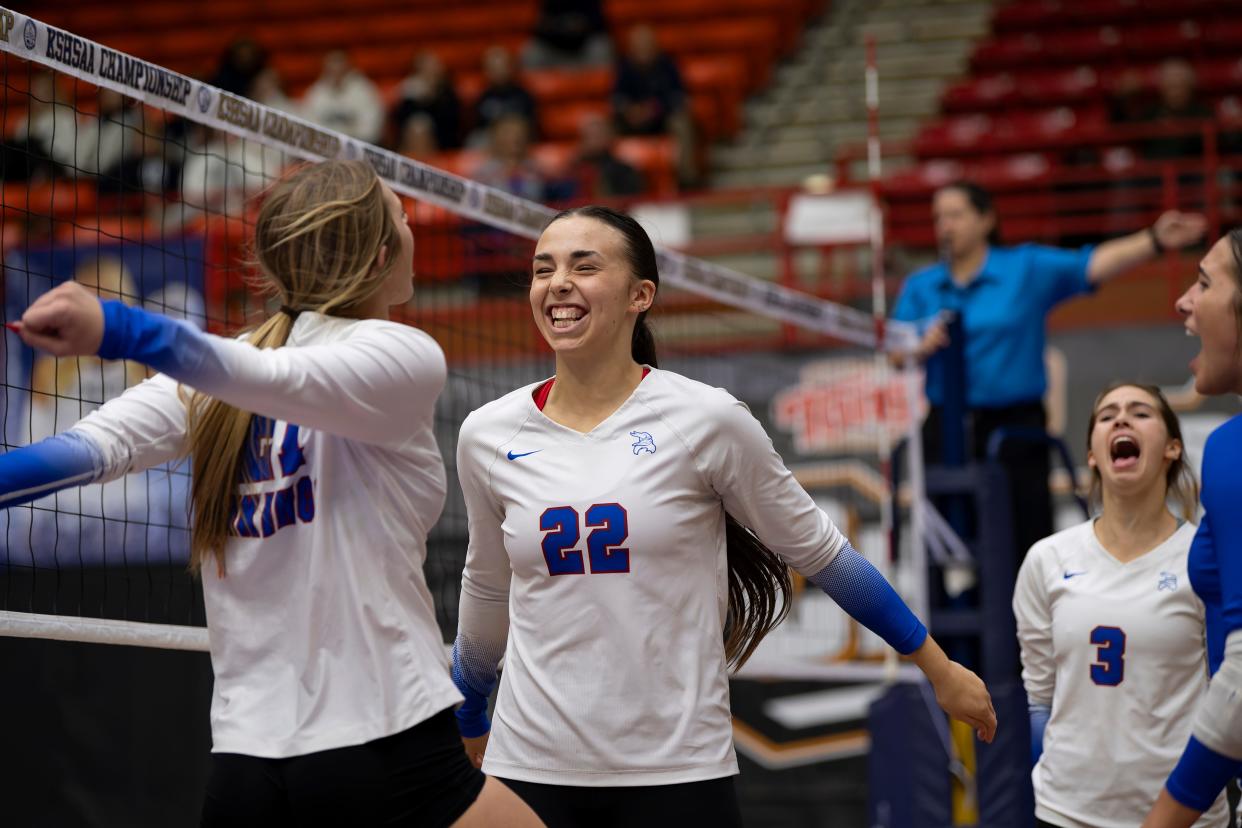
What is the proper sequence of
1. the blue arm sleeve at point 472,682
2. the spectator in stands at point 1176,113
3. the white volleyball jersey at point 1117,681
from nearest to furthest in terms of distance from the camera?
1. the blue arm sleeve at point 472,682
2. the white volleyball jersey at point 1117,681
3. the spectator in stands at point 1176,113

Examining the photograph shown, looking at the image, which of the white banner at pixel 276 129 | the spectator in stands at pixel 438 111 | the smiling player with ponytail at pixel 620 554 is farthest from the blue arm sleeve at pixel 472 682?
the spectator in stands at pixel 438 111

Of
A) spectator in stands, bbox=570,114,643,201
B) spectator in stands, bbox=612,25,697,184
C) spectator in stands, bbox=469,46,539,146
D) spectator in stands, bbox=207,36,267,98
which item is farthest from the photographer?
spectator in stands, bbox=207,36,267,98

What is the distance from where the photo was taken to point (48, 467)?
7.86 feet

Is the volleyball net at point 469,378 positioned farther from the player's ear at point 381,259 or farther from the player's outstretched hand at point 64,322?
the player's outstretched hand at point 64,322

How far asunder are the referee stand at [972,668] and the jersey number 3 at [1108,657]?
1.88 m

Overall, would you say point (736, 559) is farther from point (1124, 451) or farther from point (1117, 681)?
point (1124, 451)

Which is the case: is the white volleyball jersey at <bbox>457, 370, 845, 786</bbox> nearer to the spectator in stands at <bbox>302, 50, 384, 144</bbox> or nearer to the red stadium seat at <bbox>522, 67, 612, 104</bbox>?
the spectator in stands at <bbox>302, 50, 384, 144</bbox>

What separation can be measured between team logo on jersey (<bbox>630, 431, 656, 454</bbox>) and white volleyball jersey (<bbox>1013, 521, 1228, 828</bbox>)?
5.70 ft

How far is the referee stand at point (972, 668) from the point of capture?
5969mm

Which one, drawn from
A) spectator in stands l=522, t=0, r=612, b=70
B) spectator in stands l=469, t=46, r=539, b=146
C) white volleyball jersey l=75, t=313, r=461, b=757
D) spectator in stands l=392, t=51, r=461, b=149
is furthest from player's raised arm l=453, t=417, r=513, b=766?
spectator in stands l=522, t=0, r=612, b=70

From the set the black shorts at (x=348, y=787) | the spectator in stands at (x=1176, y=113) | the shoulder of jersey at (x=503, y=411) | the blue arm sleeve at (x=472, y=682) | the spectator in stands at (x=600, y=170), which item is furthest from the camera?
the spectator in stands at (x=600, y=170)

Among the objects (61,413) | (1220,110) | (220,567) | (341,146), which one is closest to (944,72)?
(1220,110)

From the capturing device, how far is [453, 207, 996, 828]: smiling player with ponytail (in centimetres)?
285

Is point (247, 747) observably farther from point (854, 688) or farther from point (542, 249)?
point (854, 688)
